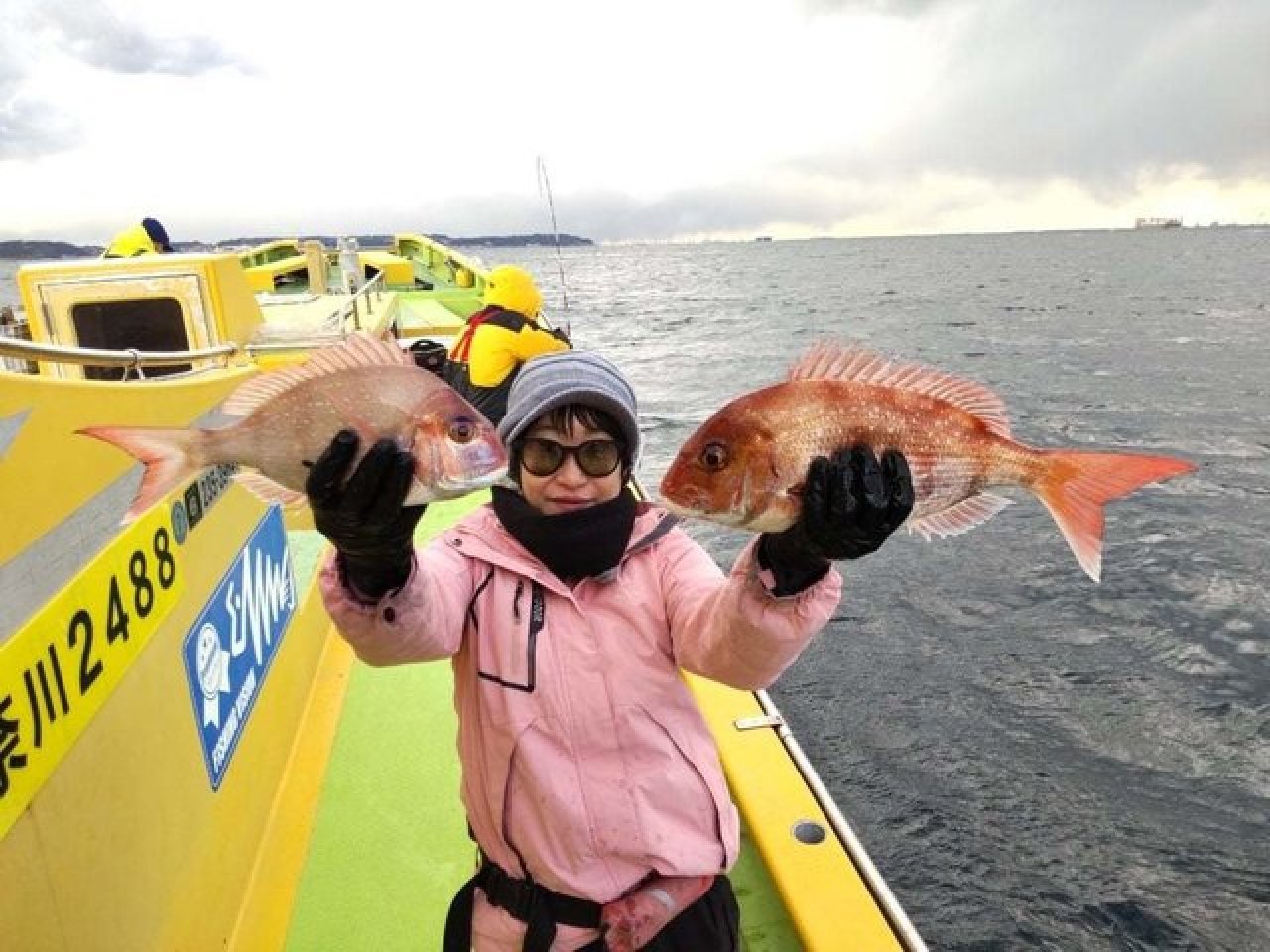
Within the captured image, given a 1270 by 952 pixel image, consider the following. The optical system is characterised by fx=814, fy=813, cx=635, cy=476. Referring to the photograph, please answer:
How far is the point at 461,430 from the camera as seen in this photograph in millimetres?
1717

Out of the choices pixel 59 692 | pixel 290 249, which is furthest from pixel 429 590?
pixel 290 249

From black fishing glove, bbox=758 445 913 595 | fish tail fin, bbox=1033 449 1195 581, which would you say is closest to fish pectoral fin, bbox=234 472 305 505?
black fishing glove, bbox=758 445 913 595

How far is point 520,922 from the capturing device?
6.52 ft

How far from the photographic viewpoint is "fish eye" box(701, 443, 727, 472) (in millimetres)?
1805

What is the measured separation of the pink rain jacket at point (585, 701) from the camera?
1.93 m

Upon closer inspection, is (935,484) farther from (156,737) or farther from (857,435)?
(156,737)

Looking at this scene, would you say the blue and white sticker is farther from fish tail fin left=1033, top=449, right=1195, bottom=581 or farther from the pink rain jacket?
fish tail fin left=1033, top=449, right=1195, bottom=581

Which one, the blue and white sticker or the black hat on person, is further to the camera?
the black hat on person

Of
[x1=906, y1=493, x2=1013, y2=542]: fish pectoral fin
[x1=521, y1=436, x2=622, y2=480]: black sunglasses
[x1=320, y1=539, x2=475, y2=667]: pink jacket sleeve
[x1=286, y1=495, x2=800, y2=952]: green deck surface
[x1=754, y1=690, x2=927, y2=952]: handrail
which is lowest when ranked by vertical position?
[x1=286, y1=495, x2=800, y2=952]: green deck surface

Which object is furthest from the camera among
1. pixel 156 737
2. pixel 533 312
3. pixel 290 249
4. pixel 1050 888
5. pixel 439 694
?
pixel 290 249

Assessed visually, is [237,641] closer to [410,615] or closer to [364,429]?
[410,615]

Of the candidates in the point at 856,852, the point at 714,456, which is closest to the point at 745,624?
the point at 714,456

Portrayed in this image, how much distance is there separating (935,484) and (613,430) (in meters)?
0.80

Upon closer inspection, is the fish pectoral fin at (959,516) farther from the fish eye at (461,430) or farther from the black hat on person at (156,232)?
the black hat on person at (156,232)
